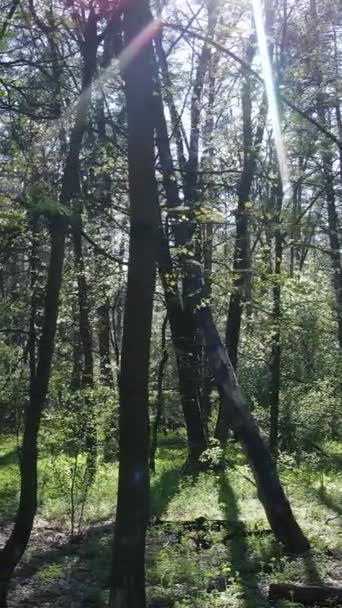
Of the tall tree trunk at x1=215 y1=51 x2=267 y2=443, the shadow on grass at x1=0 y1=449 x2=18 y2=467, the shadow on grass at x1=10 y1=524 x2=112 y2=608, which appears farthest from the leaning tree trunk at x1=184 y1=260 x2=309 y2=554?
the shadow on grass at x1=0 y1=449 x2=18 y2=467

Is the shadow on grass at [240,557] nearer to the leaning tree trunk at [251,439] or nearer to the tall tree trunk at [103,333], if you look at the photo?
the leaning tree trunk at [251,439]

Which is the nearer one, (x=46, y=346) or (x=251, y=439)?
(x=46, y=346)

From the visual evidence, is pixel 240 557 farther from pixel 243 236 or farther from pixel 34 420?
pixel 243 236

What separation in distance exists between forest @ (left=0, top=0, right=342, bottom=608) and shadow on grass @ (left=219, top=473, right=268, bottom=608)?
0.16ft

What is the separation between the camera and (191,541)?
9578mm

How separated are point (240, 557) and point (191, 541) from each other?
1.11m

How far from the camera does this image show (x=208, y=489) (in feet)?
42.0

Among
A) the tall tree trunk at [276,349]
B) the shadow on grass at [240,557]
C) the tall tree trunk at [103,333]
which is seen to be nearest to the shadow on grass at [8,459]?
the tall tree trunk at [103,333]

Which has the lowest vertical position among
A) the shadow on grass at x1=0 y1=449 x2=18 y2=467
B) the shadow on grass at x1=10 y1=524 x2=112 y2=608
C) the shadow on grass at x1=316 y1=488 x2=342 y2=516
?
the shadow on grass at x1=10 y1=524 x2=112 y2=608

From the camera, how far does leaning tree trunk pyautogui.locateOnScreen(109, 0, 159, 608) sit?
15.3ft

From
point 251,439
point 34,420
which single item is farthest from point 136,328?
point 251,439

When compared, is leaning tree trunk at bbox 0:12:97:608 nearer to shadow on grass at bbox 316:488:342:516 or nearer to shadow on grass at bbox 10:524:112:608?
shadow on grass at bbox 10:524:112:608

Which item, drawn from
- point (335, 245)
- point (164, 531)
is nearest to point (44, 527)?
point (164, 531)

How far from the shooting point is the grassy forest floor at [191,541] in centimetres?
750
